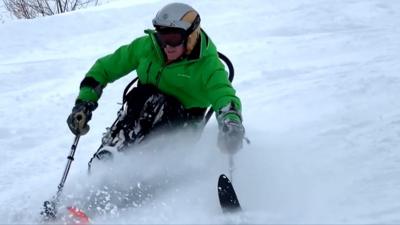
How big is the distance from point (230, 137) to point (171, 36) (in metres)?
0.79

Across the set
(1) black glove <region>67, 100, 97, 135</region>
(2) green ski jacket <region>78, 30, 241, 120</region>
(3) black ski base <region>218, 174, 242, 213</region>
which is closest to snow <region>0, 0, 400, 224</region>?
(3) black ski base <region>218, 174, 242, 213</region>

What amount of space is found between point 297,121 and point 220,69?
155cm

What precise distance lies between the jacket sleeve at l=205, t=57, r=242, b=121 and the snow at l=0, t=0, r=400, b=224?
57 centimetres

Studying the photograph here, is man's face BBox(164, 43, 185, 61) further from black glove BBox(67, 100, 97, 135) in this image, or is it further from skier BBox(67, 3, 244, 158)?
black glove BBox(67, 100, 97, 135)

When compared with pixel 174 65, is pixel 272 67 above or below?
below

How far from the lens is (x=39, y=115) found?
18.6 feet

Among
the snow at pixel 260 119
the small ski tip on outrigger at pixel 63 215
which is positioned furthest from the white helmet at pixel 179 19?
the small ski tip on outrigger at pixel 63 215

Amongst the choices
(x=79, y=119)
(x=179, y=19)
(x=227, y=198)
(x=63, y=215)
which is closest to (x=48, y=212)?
(x=63, y=215)

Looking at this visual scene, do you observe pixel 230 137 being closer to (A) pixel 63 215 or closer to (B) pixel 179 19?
(B) pixel 179 19

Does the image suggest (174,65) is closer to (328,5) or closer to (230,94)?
(230,94)

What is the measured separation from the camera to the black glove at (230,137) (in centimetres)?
360

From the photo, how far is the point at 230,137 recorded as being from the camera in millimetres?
3594

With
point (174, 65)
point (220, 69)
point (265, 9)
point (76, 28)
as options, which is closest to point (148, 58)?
point (174, 65)

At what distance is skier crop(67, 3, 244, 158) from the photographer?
151 inches
